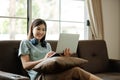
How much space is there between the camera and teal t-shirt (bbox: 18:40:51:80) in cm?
246

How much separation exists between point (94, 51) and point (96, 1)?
992 mm

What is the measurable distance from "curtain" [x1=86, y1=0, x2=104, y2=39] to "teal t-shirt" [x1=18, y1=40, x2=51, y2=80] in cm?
147

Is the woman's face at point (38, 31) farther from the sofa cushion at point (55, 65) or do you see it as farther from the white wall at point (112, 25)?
the white wall at point (112, 25)

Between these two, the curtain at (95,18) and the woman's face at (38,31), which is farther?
the curtain at (95,18)

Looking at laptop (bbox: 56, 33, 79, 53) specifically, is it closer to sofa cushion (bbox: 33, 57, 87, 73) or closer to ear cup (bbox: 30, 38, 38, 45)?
sofa cushion (bbox: 33, 57, 87, 73)

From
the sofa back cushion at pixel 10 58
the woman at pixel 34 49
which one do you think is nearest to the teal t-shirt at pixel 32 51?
the woman at pixel 34 49

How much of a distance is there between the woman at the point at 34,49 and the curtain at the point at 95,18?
1.39 meters

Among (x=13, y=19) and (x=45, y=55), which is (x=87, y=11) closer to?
(x=13, y=19)

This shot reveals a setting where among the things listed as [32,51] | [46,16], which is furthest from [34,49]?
[46,16]

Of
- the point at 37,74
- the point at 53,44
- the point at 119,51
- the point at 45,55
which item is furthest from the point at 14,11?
the point at 119,51

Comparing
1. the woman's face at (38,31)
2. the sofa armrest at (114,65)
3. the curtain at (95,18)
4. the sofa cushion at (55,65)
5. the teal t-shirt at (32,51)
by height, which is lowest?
the sofa armrest at (114,65)

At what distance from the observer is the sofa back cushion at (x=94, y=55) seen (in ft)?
10.6

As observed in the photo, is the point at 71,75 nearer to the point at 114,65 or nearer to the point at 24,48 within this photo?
the point at 24,48

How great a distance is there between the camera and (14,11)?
3367mm
